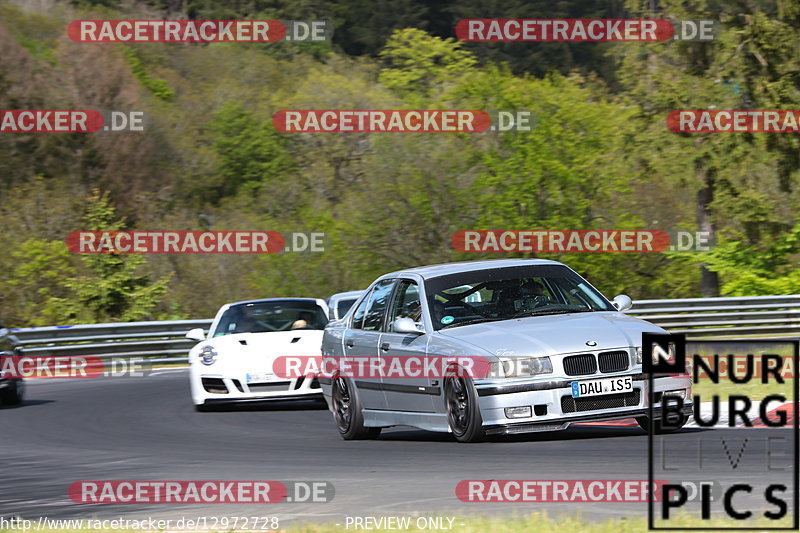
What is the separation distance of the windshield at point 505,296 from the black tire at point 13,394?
29.0 feet

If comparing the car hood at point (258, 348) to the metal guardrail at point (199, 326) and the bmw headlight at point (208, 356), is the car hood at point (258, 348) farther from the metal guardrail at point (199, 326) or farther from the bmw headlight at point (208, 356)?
the metal guardrail at point (199, 326)

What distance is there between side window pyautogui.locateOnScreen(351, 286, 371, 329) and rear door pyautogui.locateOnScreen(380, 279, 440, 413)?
0.57 m

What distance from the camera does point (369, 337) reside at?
12.5m

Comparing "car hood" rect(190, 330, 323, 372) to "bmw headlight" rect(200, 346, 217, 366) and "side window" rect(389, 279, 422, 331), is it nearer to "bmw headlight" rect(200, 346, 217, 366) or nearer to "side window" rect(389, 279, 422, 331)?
"bmw headlight" rect(200, 346, 217, 366)

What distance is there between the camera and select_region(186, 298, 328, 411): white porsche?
16.1 meters

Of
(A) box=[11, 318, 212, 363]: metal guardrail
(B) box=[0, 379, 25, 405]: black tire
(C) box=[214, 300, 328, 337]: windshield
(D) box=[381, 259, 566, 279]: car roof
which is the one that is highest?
(D) box=[381, 259, 566, 279]: car roof

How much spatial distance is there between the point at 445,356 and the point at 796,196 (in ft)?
94.2

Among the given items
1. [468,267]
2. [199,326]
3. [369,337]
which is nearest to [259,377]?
[369,337]

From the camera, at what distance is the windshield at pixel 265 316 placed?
17.2m

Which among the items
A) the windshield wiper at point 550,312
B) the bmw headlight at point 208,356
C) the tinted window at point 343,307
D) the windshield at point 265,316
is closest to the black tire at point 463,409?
the windshield wiper at point 550,312

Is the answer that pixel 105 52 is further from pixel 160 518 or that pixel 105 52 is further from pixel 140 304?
pixel 160 518

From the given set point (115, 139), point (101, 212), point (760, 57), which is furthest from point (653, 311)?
point (115, 139)

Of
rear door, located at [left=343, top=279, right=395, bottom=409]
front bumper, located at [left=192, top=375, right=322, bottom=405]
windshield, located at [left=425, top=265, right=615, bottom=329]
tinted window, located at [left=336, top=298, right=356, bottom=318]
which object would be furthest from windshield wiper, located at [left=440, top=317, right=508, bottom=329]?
tinted window, located at [left=336, top=298, right=356, bottom=318]

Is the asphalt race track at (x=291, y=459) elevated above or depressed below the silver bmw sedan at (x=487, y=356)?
below
